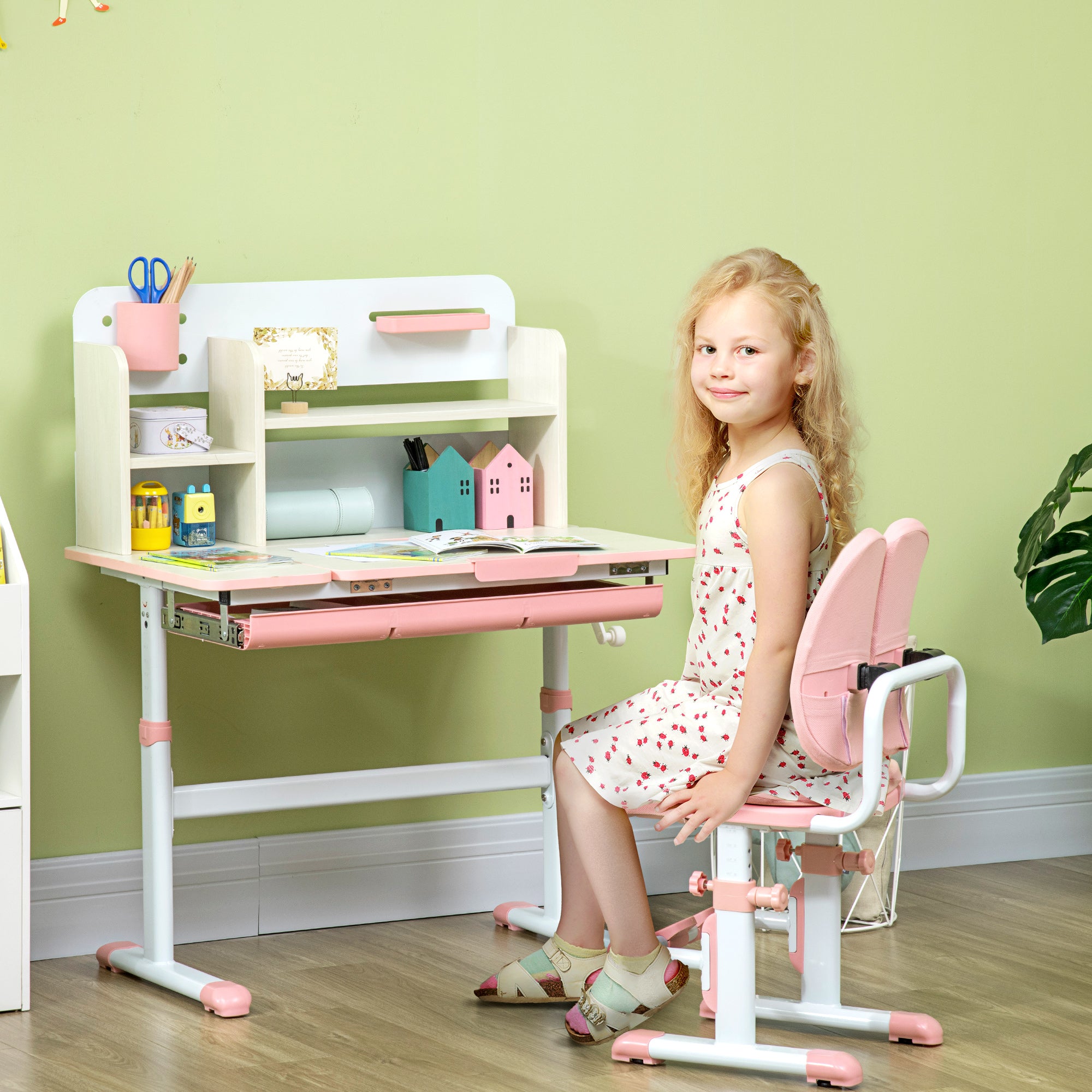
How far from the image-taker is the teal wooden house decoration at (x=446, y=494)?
304 centimetres

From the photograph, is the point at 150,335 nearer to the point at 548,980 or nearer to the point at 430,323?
the point at 430,323

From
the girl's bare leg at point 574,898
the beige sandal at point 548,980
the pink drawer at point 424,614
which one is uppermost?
the pink drawer at point 424,614

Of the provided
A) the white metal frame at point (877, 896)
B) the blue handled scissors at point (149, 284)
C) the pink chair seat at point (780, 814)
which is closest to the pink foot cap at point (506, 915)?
the white metal frame at point (877, 896)

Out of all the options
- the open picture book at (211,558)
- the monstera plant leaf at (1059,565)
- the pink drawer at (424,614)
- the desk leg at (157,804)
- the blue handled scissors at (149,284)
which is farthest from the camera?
the monstera plant leaf at (1059,565)

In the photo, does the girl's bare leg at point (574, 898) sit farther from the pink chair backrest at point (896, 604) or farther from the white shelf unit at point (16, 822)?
the white shelf unit at point (16, 822)

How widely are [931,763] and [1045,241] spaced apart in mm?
1117

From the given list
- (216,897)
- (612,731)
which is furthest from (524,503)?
(216,897)

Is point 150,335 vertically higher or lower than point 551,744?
higher

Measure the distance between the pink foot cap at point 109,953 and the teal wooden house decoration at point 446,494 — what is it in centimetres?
86

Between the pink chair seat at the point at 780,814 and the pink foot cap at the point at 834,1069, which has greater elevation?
the pink chair seat at the point at 780,814

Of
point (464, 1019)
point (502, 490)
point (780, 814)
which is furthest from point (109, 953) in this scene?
point (780, 814)

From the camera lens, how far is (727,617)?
96.7 inches

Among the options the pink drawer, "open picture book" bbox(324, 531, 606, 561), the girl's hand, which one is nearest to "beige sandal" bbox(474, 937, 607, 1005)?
the girl's hand

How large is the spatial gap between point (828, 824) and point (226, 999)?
3.25ft
